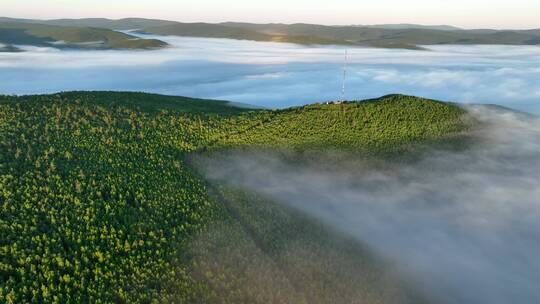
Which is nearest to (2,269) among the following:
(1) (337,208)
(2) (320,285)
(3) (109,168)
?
(3) (109,168)

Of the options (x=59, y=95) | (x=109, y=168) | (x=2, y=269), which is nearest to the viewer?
(x=2, y=269)

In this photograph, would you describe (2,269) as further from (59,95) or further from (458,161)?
(458,161)

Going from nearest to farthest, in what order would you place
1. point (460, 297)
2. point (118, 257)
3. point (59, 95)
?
point (118, 257) < point (460, 297) < point (59, 95)

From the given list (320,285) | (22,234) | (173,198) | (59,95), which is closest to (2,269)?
(22,234)

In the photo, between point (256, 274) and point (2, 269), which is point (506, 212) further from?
point (2, 269)

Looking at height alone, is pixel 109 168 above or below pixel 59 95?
below

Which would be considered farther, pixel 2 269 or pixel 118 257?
pixel 118 257

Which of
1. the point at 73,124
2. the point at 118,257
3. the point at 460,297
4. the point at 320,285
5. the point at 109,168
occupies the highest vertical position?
the point at 73,124
